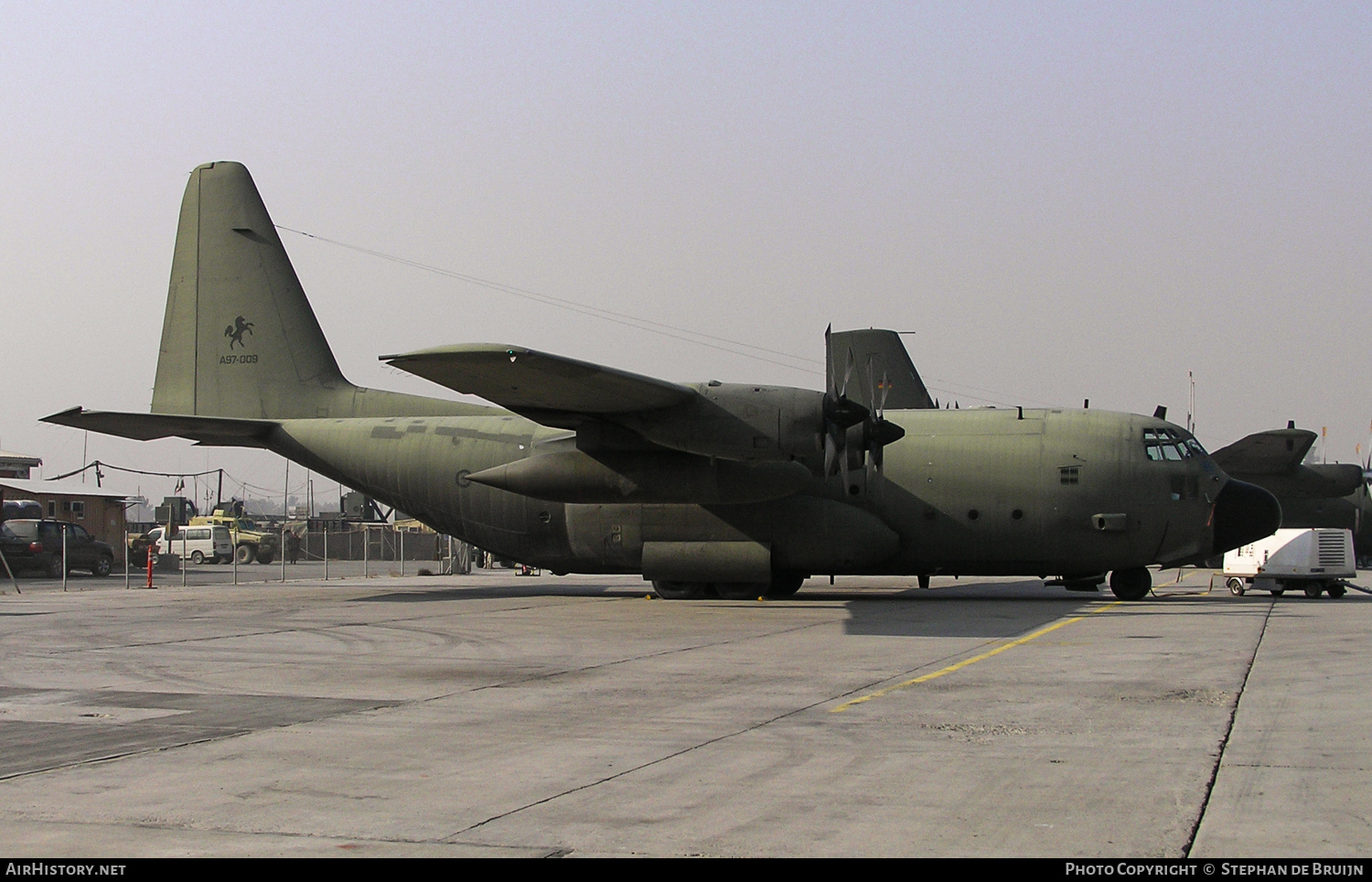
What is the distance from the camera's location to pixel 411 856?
5.78m

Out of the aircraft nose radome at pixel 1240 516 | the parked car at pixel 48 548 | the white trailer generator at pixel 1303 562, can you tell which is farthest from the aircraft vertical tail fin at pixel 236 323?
the white trailer generator at pixel 1303 562

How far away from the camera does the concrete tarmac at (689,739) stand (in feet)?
20.4

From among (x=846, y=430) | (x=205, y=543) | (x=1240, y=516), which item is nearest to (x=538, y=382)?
(x=846, y=430)

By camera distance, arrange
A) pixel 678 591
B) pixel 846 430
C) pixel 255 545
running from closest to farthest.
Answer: pixel 846 430
pixel 678 591
pixel 255 545

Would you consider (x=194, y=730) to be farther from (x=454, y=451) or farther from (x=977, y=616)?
(x=454, y=451)

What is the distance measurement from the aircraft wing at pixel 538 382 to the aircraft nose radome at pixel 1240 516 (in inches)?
451

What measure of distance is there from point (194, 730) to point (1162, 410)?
839 inches

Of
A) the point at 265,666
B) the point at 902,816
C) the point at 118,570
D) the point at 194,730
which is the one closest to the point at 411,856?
the point at 902,816

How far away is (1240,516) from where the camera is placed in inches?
932

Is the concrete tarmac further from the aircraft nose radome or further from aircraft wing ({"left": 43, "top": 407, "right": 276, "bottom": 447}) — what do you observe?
aircraft wing ({"left": 43, "top": 407, "right": 276, "bottom": 447})

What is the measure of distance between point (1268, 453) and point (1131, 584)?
14446mm

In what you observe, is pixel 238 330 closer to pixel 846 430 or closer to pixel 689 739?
pixel 846 430

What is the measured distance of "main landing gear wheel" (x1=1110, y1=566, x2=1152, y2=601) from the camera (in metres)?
24.7

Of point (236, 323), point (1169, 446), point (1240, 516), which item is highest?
point (236, 323)
